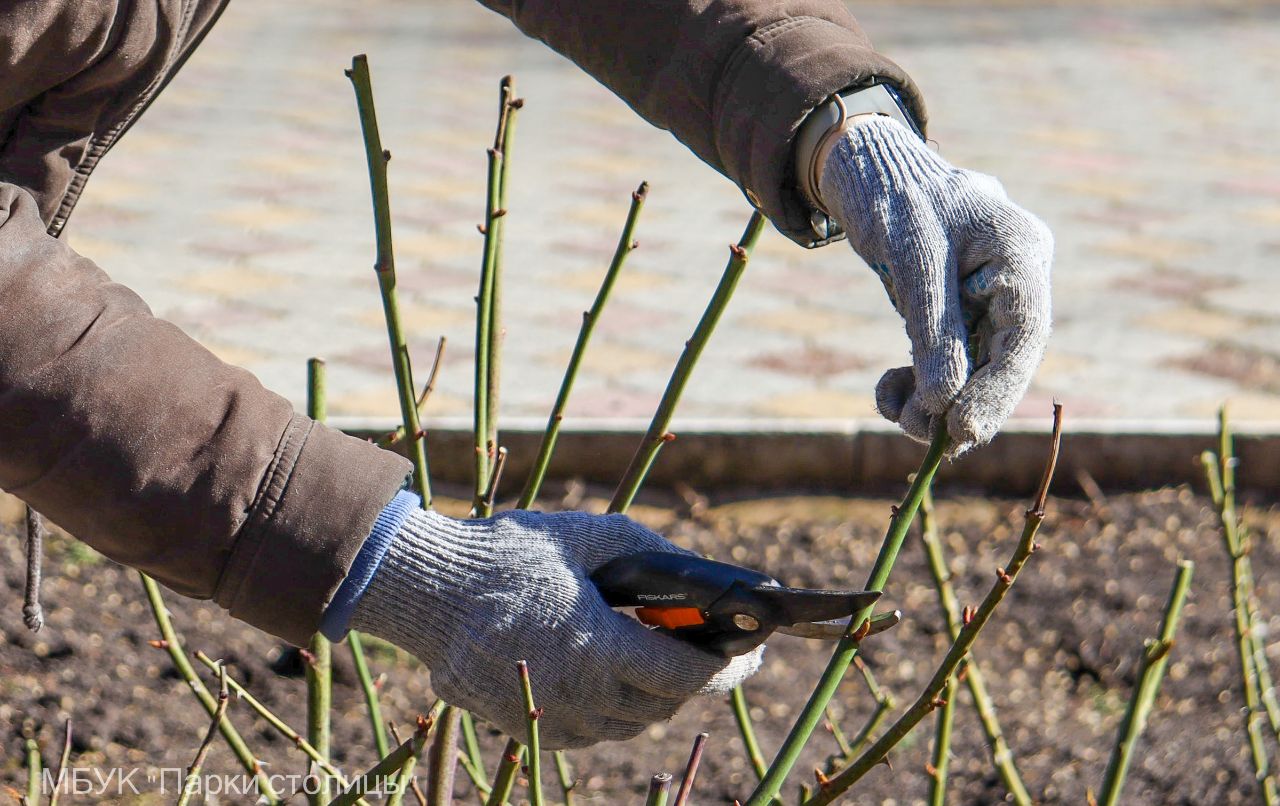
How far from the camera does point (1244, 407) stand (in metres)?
3.35

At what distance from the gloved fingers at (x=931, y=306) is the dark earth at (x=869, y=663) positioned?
2.92 ft

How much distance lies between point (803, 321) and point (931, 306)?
2.56 m

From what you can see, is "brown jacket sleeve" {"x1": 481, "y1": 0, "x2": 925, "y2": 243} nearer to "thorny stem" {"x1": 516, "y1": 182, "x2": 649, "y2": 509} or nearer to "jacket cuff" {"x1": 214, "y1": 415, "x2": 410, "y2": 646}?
"thorny stem" {"x1": 516, "y1": 182, "x2": 649, "y2": 509}

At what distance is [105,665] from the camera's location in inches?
87.6

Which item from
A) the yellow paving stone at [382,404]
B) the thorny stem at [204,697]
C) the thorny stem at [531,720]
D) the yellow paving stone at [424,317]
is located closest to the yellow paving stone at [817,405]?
the yellow paving stone at [382,404]

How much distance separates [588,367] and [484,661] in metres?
2.28

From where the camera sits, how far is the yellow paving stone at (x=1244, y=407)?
3297 mm

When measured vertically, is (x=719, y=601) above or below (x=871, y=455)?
above

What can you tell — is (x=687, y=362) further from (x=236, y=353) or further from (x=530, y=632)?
(x=236, y=353)

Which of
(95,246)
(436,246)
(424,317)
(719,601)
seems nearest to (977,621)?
(719,601)

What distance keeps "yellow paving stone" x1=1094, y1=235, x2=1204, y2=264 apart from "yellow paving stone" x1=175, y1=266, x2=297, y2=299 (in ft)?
7.73

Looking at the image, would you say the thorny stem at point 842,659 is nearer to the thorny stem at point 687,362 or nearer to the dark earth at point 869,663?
the thorny stem at point 687,362

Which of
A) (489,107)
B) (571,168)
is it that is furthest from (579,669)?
(489,107)

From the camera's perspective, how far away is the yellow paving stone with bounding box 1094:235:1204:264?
4559 millimetres
